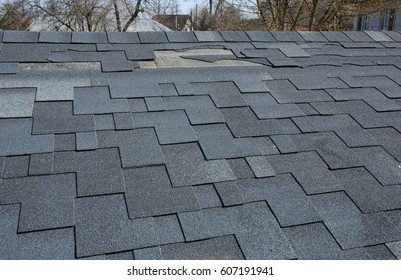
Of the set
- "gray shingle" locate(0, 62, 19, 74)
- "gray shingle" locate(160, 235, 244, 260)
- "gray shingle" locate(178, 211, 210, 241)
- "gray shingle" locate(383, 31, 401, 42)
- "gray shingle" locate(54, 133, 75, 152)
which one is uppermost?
"gray shingle" locate(383, 31, 401, 42)

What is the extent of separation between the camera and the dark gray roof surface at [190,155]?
129cm

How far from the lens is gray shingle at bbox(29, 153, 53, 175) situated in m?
1.49

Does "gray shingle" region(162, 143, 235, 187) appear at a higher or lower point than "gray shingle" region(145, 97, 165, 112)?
lower

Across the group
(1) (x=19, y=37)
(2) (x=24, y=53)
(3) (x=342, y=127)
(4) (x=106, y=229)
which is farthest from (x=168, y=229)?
(1) (x=19, y=37)

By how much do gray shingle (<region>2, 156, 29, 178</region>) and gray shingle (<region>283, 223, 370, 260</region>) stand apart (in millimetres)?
1102

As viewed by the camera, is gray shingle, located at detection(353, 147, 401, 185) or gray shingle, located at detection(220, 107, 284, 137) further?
gray shingle, located at detection(220, 107, 284, 137)

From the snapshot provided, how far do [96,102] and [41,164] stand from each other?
59 centimetres

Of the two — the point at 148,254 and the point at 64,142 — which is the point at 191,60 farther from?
the point at 148,254


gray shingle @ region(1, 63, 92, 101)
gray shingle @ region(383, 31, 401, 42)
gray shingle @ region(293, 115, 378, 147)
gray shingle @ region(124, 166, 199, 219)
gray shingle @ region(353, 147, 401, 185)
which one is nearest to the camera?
gray shingle @ region(124, 166, 199, 219)

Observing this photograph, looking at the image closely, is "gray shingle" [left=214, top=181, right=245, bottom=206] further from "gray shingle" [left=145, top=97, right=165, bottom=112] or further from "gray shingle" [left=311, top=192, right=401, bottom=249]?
"gray shingle" [left=145, top=97, right=165, bottom=112]

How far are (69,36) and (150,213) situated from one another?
2.12 metres

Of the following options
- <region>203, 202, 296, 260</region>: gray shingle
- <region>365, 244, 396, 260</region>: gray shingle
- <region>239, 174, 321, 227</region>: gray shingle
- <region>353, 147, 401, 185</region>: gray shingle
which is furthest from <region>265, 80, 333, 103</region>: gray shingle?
<region>365, 244, 396, 260</region>: gray shingle

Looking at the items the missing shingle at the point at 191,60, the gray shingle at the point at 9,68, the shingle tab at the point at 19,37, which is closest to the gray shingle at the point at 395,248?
the missing shingle at the point at 191,60

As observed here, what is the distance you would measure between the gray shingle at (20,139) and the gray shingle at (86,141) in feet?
0.39
